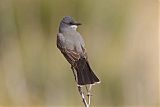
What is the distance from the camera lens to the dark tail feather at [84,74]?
132 cm

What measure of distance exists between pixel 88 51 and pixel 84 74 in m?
0.96

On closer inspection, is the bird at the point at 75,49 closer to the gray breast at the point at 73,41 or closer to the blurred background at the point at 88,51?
the gray breast at the point at 73,41

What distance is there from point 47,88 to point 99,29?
35 centimetres

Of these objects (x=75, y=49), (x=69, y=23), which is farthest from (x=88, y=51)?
(x=69, y=23)

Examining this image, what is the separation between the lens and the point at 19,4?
2605 millimetres

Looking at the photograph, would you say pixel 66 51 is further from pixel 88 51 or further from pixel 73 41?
pixel 88 51

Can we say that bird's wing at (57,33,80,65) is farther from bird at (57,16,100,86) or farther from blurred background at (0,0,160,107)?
blurred background at (0,0,160,107)

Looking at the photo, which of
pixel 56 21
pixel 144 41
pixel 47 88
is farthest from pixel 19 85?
pixel 144 41

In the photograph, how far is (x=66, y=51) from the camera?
1.37 metres

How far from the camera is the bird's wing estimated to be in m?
1.34

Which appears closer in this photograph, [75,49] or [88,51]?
[75,49]

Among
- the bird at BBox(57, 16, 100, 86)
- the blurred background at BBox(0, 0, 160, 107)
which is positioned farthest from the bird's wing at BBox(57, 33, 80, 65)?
the blurred background at BBox(0, 0, 160, 107)

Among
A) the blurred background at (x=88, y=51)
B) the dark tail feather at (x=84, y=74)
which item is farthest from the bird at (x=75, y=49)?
the blurred background at (x=88, y=51)

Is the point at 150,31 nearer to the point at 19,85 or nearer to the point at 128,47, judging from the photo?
the point at 128,47
